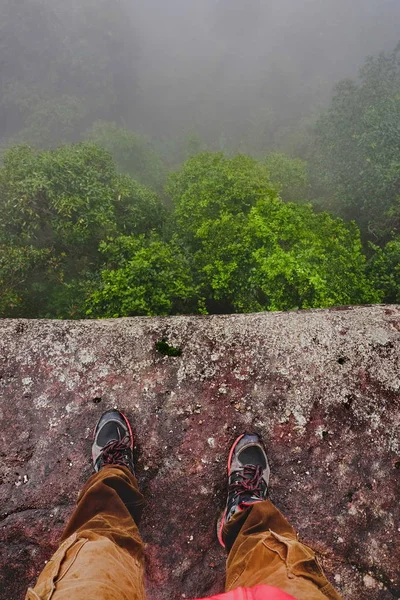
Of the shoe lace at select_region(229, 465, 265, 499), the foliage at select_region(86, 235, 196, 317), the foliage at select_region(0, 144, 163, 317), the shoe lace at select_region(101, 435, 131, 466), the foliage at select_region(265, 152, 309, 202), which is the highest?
the foliage at select_region(265, 152, 309, 202)

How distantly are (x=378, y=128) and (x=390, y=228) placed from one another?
715 cm

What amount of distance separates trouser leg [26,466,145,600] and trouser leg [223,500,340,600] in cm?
101

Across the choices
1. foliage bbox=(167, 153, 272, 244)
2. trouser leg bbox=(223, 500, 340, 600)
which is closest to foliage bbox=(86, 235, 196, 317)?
foliage bbox=(167, 153, 272, 244)

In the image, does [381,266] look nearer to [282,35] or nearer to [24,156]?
[24,156]

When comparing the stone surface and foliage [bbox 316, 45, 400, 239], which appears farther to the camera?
foliage [bbox 316, 45, 400, 239]

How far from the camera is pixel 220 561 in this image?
4863 millimetres

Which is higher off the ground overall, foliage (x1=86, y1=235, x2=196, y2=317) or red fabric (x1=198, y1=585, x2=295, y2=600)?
foliage (x1=86, y1=235, x2=196, y2=317)

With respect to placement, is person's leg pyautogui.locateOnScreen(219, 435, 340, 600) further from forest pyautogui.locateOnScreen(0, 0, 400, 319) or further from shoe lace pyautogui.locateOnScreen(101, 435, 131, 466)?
forest pyautogui.locateOnScreen(0, 0, 400, 319)

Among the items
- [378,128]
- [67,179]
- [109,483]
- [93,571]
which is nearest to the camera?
[93,571]

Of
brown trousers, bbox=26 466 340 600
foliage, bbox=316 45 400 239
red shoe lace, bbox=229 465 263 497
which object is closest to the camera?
brown trousers, bbox=26 466 340 600

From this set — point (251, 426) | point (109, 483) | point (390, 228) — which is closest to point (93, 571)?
point (109, 483)

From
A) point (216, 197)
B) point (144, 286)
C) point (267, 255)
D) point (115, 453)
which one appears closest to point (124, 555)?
point (115, 453)

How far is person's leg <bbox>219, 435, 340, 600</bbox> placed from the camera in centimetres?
283

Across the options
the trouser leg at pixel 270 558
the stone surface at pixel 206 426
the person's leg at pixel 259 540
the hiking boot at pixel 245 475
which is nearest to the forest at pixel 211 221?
the stone surface at pixel 206 426
